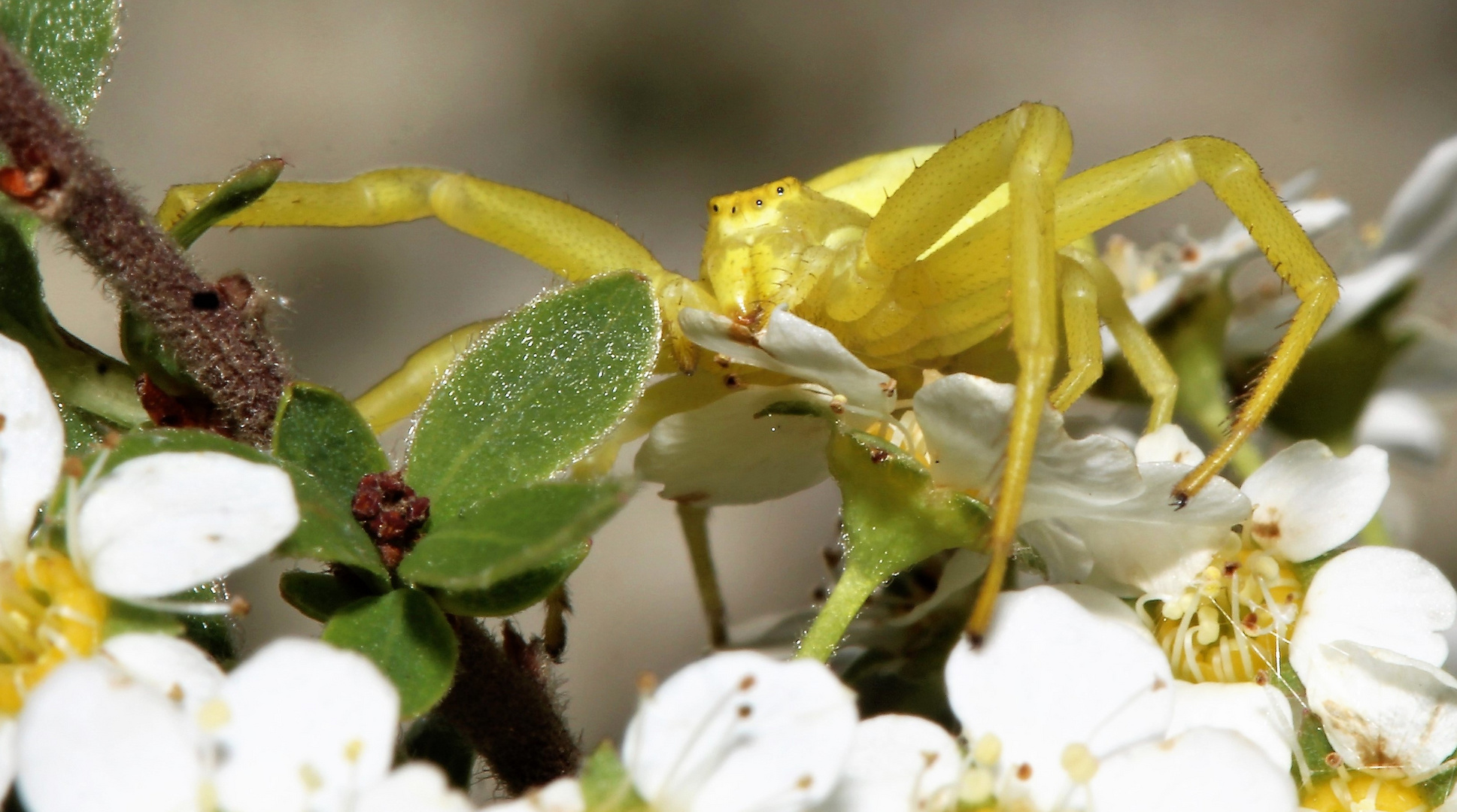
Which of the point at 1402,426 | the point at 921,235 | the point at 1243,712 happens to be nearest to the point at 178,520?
the point at 1243,712

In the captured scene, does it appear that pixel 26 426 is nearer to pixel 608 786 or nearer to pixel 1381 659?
pixel 608 786

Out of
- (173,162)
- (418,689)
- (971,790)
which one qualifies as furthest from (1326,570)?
(173,162)

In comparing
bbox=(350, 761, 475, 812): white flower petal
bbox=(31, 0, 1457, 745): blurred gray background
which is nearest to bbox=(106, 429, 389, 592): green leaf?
bbox=(350, 761, 475, 812): white flower petal

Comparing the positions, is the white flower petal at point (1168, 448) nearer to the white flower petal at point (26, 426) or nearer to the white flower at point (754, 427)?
the white flower at point (754, 427)

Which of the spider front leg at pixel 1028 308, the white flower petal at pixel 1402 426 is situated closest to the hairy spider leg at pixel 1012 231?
the spider front leg at pixel 1028 308

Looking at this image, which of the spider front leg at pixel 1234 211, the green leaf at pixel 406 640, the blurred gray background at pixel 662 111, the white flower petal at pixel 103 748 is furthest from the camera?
the blurred gray background at pixel 662 111

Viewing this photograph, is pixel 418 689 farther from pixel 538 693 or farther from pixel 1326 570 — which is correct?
pixel 1326 570

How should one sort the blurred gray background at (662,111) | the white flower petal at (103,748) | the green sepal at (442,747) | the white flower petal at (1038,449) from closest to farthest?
the white flower petal at (103,748), the white flower petal at (1038,449), the green sepal at (442,747), the blurred gray background at (662,111)
